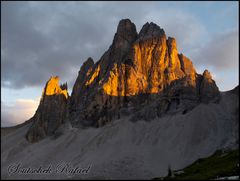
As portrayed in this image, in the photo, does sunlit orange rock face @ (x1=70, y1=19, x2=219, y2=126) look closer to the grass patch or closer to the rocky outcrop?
the rocky outcrop

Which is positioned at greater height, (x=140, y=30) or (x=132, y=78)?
(x=140, y=30)

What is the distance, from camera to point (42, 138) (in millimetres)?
146875

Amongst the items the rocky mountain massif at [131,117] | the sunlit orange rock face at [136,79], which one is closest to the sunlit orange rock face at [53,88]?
the rocky mountain massif at [131,117]

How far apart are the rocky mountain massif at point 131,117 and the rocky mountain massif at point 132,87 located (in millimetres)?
391

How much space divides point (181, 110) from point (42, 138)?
56.4 m

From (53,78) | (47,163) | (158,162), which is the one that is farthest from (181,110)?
(53,78)

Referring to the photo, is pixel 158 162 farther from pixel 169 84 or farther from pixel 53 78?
pixel 53 78

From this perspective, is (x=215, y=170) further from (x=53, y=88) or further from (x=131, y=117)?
(x=53, y=88)

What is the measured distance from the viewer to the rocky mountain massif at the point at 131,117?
11112cm

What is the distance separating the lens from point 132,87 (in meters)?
147

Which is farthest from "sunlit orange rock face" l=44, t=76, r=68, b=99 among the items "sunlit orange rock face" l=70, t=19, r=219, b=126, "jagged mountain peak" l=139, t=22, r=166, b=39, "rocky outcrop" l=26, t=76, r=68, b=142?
"jagged mountain peak" l=139, t=22, r=166, b=39

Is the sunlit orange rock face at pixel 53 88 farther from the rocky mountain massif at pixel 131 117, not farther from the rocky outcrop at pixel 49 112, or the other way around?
the rocky mountain massif at pixel 131 117

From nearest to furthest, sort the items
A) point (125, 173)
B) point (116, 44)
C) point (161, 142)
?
point (125, 173) < point (161, 142) < point (116, 44)

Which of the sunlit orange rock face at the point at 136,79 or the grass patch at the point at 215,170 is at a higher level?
the sunlit orange rock face at the point at 136,79
